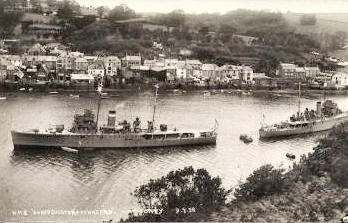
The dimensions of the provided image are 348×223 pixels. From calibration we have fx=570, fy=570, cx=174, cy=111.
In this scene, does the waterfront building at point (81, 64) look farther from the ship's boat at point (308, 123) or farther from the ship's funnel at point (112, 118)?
the ship's funnel at point (112, 118)

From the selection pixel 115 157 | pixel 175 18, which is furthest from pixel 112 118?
pixel 175 18

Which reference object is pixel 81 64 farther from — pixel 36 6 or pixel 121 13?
pixel 121 13

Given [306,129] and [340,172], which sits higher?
[340,172]

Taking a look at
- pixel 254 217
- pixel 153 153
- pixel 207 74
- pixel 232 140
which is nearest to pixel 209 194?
pixel 254 217

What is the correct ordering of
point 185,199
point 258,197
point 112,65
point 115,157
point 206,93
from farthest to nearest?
point 112,65 → point 206,93 → point 115,157 → point 258,197 → point 185,199

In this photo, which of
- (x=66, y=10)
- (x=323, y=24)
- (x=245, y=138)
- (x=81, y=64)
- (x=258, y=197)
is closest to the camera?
(x=258, y=197)

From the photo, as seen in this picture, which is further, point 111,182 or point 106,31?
point 106,31

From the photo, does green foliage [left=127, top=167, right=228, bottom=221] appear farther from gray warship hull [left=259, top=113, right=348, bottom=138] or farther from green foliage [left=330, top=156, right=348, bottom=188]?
gray warship hull [left=259, top=113, right=348, bottom=138]

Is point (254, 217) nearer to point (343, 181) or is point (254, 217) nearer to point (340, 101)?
point (343, 181)
